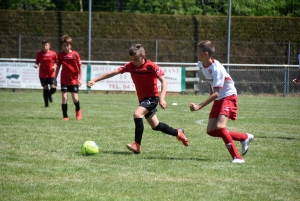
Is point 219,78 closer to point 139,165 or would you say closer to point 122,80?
point 139,165

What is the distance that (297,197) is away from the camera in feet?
17.8

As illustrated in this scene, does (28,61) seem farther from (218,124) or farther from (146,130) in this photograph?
(218,124)

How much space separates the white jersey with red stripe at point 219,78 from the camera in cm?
745

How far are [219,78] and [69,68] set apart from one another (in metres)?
6.77

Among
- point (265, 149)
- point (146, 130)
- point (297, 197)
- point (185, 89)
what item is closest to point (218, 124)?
point (265, 149)

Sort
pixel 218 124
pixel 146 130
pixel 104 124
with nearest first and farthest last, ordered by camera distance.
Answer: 1. pixel 218 124
2. pixel 146 130
3. pixel 104 124

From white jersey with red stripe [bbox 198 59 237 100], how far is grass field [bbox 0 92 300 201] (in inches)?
36.8

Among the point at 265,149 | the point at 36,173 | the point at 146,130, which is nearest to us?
the point at 36,173

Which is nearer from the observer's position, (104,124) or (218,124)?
(218,124)

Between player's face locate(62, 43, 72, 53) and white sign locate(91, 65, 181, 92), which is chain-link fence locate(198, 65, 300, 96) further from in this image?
player's face locate(62, 43, 72, 53)

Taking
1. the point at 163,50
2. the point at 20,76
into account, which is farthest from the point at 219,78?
the point at 163,50

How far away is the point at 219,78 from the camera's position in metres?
7.45

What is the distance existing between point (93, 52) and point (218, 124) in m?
20.5

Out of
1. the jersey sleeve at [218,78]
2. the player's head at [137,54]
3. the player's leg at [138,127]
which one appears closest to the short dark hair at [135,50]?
the player's head at [137,54]
